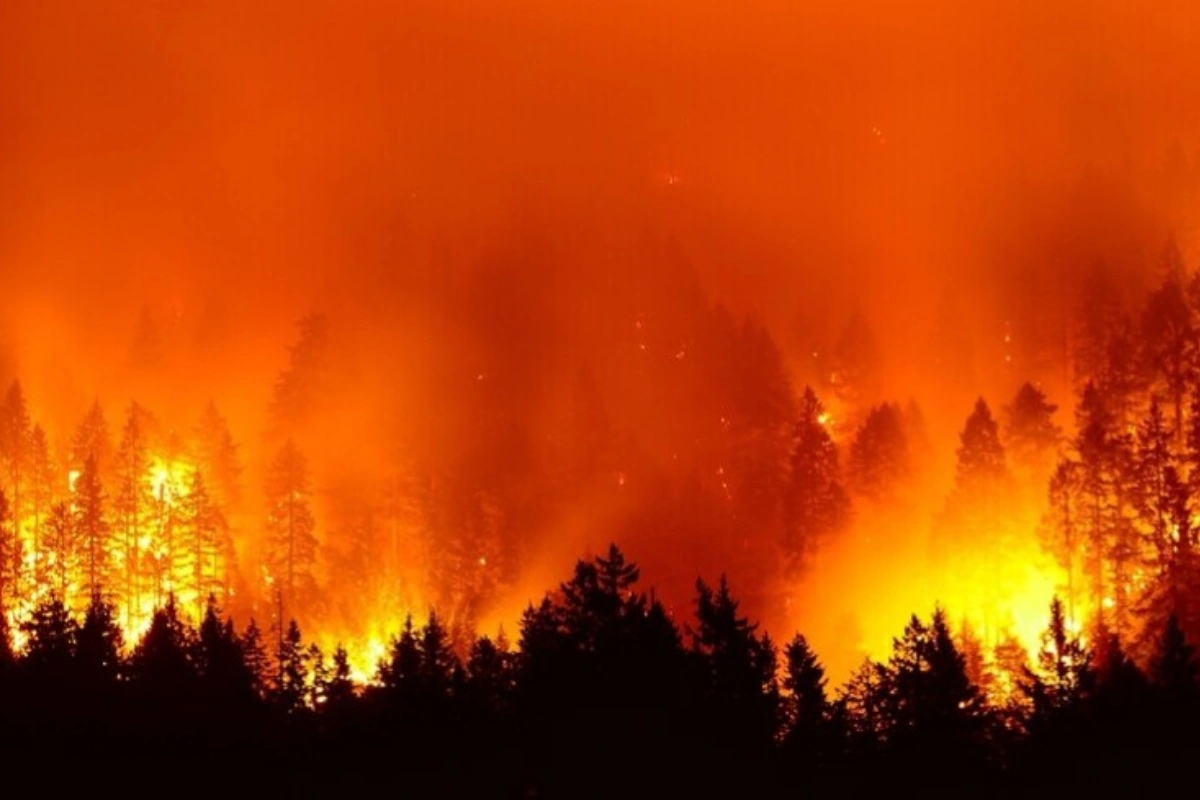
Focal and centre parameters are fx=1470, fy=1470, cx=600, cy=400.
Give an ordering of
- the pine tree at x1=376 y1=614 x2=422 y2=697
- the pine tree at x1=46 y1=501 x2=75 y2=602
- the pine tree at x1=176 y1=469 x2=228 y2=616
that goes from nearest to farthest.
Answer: the pine tree at x1=376 y1=614 x2=422 y2=697, the pine tree at x1=46 y1=501 x2=75 y2=602, the pine tree at x1=176 y1=469 x2=228 y2=616

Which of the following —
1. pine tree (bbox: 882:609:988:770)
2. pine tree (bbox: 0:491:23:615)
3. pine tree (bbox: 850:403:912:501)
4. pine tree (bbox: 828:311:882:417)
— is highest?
pine tree (bbox: 828:311:882:417)

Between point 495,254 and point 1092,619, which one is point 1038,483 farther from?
point 495,254

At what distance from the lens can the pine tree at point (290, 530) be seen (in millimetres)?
93625

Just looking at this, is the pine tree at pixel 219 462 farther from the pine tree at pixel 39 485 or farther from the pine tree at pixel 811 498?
the pine tree at pixel 811 498

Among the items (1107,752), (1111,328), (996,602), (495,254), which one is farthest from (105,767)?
(495,254)

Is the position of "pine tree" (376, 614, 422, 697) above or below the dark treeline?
above

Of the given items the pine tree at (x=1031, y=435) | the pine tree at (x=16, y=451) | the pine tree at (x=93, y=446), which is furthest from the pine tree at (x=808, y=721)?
the pine tree at (x=16, y=451)

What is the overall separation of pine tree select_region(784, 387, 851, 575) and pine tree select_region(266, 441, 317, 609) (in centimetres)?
3066

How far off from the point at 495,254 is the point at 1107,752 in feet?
378

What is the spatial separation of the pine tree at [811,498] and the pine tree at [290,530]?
1207 inches

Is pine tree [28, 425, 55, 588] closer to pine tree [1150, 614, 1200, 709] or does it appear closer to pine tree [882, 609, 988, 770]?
pine tree [882, 609, 988, 770]

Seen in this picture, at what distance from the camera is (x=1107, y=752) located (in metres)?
42.3

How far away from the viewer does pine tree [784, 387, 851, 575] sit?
9144 centimetres

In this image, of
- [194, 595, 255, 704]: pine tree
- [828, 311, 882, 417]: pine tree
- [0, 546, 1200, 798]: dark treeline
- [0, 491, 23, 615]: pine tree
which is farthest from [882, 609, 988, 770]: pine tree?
[828, 311, 882, 417]: pine tree
